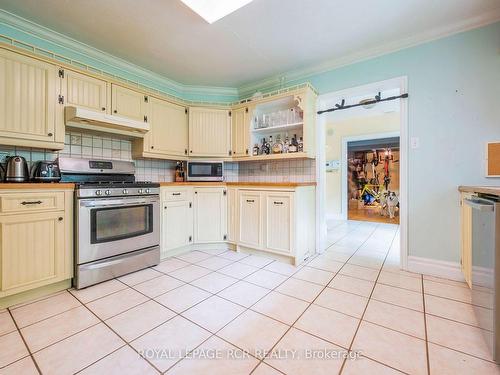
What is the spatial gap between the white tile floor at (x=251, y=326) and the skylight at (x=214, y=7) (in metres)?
2.39

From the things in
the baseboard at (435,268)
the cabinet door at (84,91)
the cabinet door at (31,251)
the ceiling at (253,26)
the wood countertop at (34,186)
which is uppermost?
the ceiling at (253,26)

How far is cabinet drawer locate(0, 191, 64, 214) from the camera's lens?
164 centimetres

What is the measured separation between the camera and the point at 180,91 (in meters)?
3.53

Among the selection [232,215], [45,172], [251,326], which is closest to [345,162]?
[232,215]

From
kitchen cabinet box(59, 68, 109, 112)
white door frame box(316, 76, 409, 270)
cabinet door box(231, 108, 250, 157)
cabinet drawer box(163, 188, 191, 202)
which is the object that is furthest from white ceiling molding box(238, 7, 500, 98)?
kitchen cabinet box(59, 68, 109, 112)

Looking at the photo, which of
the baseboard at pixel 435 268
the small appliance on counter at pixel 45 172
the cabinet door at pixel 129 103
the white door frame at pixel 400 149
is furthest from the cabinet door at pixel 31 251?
the baseboard at pixel 435 268

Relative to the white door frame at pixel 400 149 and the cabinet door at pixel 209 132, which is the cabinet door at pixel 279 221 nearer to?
the white door frame at pixel 400 149

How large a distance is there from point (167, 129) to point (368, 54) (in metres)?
2.59

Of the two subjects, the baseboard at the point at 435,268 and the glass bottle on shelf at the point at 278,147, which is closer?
the baseboard at the point at 435,268

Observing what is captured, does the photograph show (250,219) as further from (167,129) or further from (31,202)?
(31,202)

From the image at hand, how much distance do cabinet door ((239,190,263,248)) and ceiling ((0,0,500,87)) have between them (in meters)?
1.69

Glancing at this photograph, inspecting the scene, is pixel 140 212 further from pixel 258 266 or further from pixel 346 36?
pixel 346 36

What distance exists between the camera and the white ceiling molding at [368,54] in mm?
2059

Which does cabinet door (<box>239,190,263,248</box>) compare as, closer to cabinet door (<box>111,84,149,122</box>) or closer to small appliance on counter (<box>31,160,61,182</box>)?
cabinet door (<box>111,84,149,122</box>)
